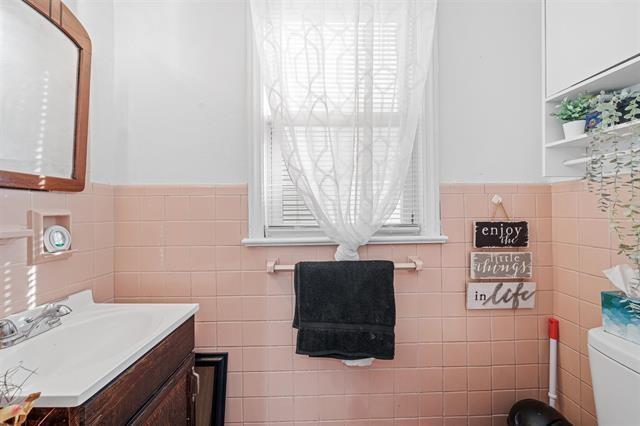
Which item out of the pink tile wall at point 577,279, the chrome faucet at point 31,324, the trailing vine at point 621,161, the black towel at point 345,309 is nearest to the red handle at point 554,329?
the pink tile wall at point 577,279

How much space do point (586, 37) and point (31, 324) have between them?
195cm

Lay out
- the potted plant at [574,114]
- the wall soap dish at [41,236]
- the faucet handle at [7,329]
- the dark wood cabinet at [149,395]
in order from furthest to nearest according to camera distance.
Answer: the potted plant at [574,114] → the wall soap dish at [41,236] → the faucet handle at [7,329] → the dark wood cabinet at [149,395]

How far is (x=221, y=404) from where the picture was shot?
1354 mm

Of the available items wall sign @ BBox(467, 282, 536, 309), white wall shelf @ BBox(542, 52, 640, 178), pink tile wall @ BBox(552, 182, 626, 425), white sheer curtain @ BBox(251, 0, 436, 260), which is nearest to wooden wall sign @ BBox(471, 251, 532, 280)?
wall sign @ BBox(467, 282, 536, 309)

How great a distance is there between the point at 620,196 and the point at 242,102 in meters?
1.49

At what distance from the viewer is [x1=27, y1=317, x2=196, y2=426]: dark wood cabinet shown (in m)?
0.65

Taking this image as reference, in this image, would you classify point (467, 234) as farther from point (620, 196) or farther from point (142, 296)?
point (142, 296)

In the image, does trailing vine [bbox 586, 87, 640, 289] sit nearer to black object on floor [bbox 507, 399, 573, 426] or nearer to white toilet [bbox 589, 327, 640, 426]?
white toilet [bbox 589, 327, 640, 426]

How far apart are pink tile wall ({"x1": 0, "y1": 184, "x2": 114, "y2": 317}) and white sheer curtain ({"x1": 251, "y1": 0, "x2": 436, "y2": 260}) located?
787 mm

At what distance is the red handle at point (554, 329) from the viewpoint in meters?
1.40

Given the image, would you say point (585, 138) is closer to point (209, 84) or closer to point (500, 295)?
point (500, 295)

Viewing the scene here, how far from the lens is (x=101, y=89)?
133cm

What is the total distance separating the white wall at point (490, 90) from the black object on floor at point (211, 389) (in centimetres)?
128

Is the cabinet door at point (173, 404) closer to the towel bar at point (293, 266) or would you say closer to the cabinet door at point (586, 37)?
the towel bar at point (293, 266)
